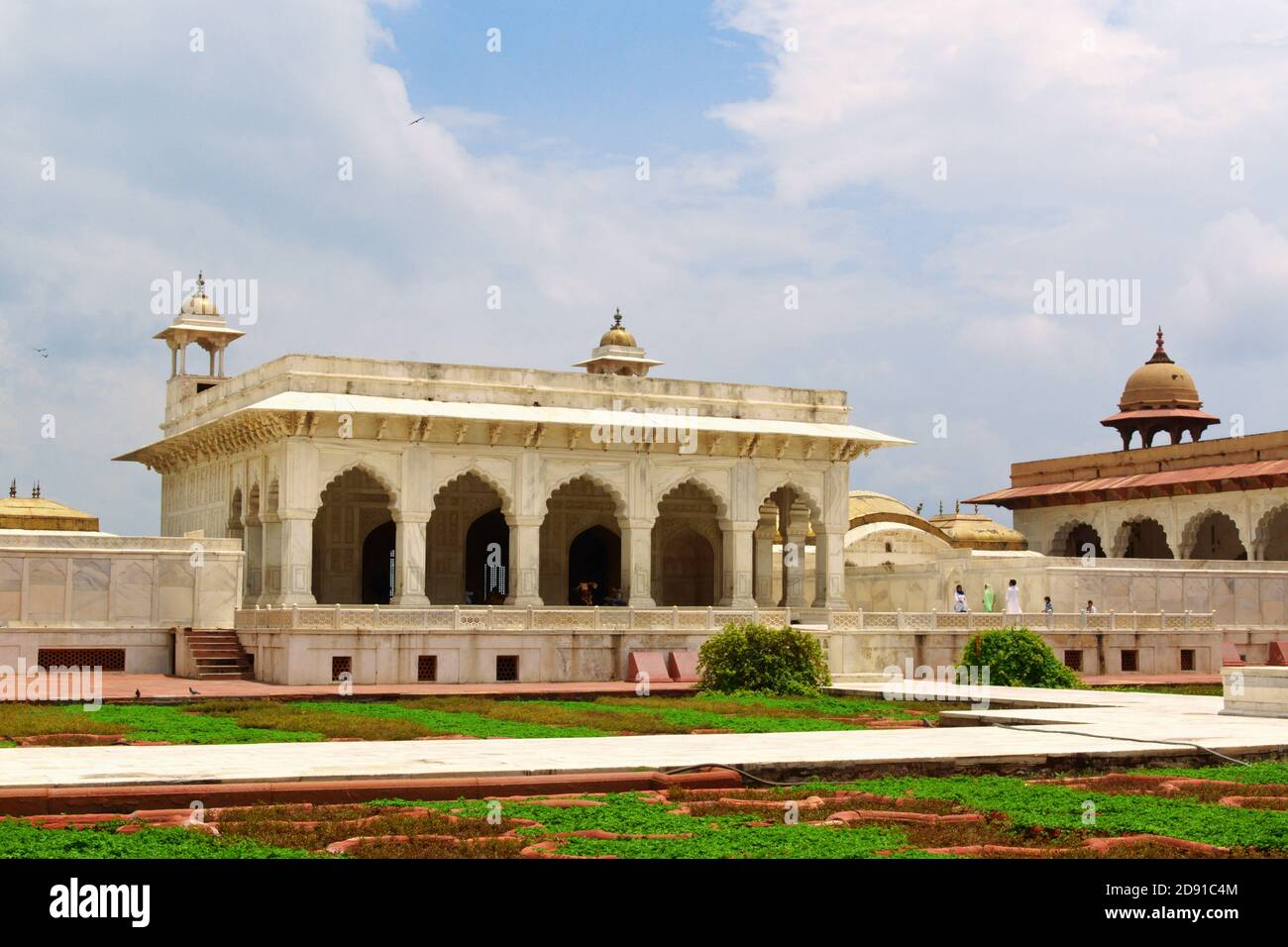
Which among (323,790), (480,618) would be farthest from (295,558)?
(323,790)

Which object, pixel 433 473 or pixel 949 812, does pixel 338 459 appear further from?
pixel 949 812

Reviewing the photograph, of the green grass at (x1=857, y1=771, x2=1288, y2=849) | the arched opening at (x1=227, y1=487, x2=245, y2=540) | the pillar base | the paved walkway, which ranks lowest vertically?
the green grass at (x1=857, y1=771, x2=1288, y2=849)

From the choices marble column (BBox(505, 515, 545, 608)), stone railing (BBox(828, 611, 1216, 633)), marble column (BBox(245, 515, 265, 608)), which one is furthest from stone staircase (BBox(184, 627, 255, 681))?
stone railing (BBox(828, 611, 1216, 633))

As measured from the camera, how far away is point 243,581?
3011cm

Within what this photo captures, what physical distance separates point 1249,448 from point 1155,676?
48.6 feet

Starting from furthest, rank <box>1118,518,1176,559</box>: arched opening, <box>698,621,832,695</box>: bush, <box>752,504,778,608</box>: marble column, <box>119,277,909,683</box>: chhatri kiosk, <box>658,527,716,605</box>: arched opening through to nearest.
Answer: <box>1118,518,1176,559</box>: arched opening → <box>658,527,716,605</box>: arched opening → <box>752,504,778,608</box>: marble column → <box>119,277,909,683</box>: chhatri kiosk → <box>698,621,832,695</box>: bush

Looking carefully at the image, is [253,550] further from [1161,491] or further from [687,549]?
[1161,491]

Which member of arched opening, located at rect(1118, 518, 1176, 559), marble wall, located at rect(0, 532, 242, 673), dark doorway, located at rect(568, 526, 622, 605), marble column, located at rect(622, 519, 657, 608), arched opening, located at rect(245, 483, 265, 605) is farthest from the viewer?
arched opening, located at rect(1118, 518, 1176, 559)

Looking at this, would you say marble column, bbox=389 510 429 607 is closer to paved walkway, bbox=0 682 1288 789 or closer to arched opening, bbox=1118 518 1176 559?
paved walkway, bbox=0 682 1288 789

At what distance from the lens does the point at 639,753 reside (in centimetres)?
1272

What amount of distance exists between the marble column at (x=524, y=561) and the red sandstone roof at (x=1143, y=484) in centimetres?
1979

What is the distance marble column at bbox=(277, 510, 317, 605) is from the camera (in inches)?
1082

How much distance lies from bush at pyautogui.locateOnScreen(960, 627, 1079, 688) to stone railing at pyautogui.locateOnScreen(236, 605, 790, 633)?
15.1 feet
